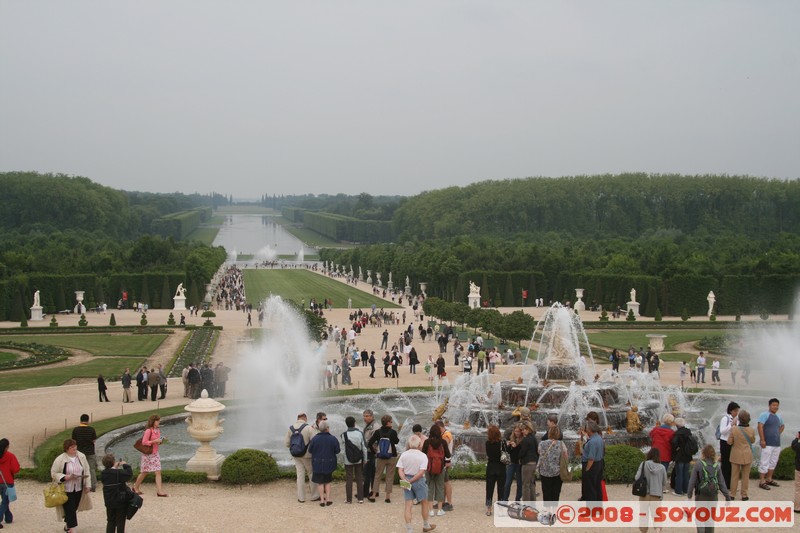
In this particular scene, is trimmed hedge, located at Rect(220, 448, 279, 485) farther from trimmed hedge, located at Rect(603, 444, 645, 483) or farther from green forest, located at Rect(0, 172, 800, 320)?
green forest, located at Rect(0, 172, 800, 320)

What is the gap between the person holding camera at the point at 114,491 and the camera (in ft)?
39.1

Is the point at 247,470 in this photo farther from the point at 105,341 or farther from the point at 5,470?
the point at 105,341

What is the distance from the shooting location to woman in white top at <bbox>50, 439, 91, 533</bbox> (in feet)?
39.8

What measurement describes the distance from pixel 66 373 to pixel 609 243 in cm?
7092

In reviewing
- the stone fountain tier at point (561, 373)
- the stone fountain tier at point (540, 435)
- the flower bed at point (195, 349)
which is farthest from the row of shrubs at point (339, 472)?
the flower bed at point (195, 349)

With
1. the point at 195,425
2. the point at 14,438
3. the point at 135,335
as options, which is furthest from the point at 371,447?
the point at 135,335

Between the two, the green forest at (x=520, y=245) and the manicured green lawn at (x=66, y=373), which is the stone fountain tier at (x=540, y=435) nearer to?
the manicured green lawn at (x=66, y=373)

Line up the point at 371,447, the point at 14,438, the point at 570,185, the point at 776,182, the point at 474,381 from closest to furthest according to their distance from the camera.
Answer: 1. the point at 371,447
2. the point at 14,438
3. the point at 474,381
4. the point at 776,182
5. the point at 570,185

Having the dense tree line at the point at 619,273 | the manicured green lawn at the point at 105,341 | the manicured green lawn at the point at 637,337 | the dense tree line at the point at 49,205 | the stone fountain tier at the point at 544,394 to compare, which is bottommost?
the stone fountain tier at the point at 544,394

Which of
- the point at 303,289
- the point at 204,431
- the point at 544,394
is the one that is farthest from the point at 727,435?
the point at 303,289

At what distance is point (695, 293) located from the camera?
61125 mm

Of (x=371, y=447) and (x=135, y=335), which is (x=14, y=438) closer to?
(x=371, y=447)

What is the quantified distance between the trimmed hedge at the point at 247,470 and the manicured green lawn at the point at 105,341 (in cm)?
2538

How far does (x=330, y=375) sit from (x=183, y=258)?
52422mm
